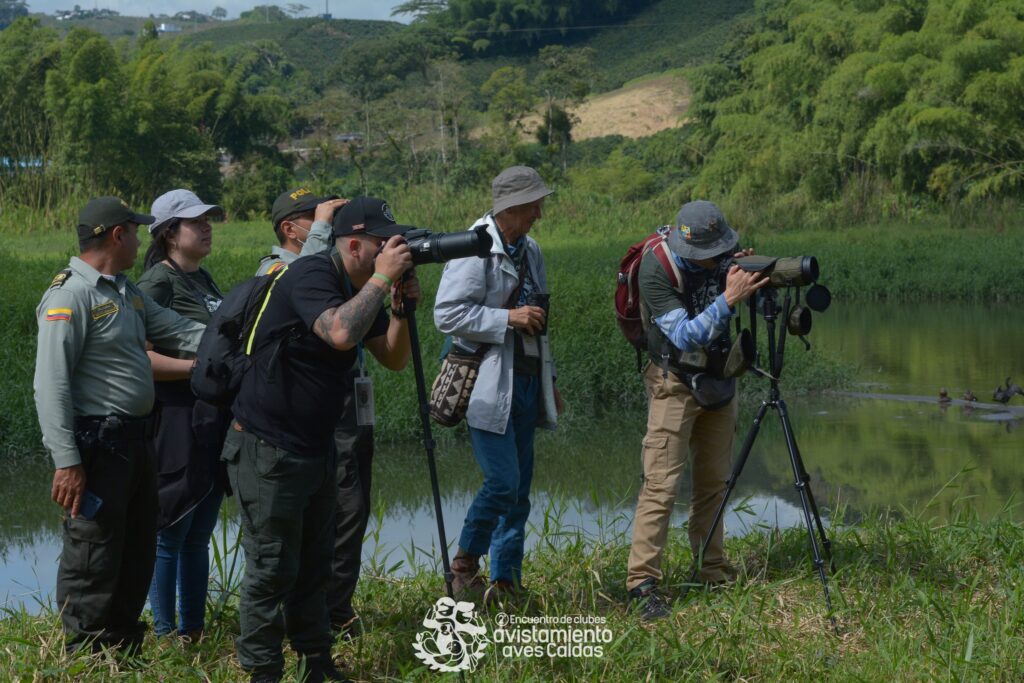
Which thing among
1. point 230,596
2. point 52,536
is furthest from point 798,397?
point 230,596

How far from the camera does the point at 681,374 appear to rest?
4.52 m

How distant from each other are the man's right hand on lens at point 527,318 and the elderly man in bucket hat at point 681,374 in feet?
1.23

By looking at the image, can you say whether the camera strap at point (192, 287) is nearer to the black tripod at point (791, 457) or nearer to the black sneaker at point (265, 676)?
the black sneaker at point (265, 676)

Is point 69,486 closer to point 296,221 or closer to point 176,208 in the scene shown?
point 176,208

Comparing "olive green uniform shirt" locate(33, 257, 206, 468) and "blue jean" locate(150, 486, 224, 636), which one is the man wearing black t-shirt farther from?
"blue jean" locate(150, 486, 224, 636)

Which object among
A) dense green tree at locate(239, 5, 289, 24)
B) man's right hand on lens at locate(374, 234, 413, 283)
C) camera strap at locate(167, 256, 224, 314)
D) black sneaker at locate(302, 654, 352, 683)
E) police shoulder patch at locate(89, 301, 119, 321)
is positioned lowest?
dense green tree at locate(239, 5, 289, 24)

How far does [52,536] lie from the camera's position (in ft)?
22.6

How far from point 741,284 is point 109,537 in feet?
6.75

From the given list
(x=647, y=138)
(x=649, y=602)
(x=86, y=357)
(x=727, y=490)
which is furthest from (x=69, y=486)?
(x=647, y=138)

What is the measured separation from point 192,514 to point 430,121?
3712cm

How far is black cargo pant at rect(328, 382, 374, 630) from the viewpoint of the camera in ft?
14.0

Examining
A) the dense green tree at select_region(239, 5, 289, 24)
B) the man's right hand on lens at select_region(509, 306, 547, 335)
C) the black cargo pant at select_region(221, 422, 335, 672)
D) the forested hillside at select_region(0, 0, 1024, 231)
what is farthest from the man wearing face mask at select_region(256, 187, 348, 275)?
the dense green tree at select_region(239, 5, 289, 24)

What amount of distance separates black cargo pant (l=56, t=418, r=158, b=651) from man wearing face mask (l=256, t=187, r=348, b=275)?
801 mm

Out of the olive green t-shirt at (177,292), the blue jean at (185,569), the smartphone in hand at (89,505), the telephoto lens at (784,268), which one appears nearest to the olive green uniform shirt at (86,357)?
the smartphone in hand at (89,505)
